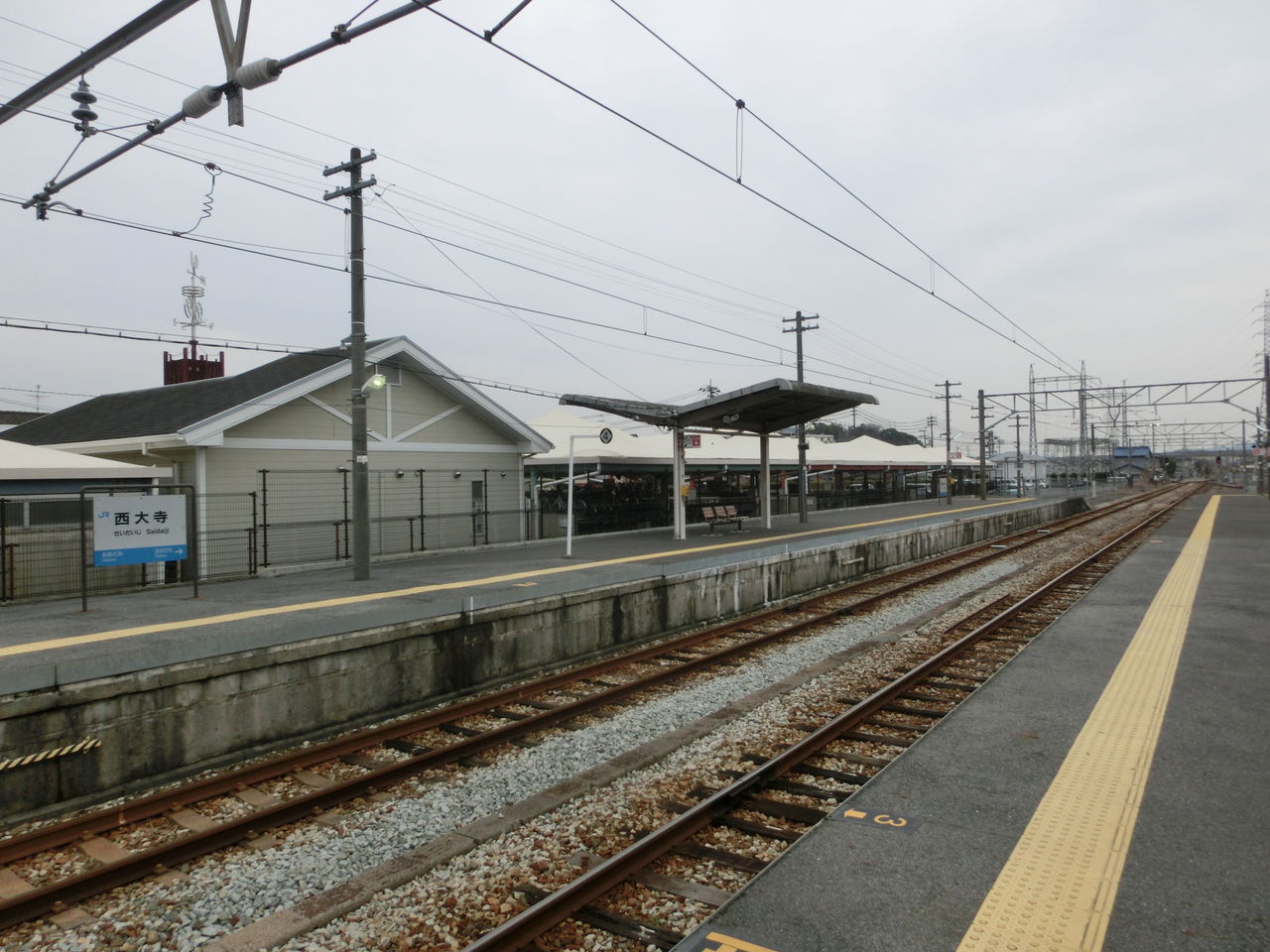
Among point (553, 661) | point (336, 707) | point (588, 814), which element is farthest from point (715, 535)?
point (588, 814)

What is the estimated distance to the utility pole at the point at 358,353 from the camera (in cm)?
1195

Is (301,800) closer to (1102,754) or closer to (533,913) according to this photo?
(533,913)

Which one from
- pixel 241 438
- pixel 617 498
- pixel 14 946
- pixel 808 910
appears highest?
pixel 241 438

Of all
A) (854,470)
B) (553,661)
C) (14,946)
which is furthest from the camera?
(854,470)

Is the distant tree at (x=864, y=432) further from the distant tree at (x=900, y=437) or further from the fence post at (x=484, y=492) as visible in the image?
the fence post at (x=484, y=492)

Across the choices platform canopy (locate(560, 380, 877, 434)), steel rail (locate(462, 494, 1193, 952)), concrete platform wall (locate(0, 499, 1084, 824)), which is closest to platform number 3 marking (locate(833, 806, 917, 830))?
steel rail (locate(462, 494, 1193, 952))

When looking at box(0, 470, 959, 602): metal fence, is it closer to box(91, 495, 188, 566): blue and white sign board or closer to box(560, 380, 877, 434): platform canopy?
box(91, 495, 188, 566): blue and white sign board

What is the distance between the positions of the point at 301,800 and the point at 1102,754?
5.92 m

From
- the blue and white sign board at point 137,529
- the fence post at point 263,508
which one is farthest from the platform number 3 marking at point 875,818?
the fence post at point 263,508

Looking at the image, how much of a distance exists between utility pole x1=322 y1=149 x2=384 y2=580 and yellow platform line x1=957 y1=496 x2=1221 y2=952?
32.3 feet

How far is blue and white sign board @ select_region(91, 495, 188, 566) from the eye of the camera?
8.82 m

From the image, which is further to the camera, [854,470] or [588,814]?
[854,470]

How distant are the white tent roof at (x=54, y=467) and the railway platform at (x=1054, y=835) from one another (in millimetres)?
13900

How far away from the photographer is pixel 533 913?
153 inches
